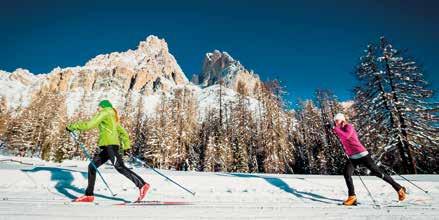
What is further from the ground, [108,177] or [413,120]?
[413,120]

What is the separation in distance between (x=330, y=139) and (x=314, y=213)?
40985mm

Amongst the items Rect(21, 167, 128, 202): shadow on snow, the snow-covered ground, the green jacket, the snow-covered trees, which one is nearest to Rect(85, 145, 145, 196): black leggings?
the green jacket

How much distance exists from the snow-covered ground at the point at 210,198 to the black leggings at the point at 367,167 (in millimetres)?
350

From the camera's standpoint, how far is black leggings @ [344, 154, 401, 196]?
241 inches

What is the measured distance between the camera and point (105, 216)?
3709 millimetres

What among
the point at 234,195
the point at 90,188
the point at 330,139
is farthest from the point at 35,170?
the point at 330,139

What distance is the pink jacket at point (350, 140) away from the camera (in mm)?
6379

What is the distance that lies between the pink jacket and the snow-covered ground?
1045 millimetres

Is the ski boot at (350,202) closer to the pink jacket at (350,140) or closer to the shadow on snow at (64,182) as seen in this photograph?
the pink jacket at (350,140)

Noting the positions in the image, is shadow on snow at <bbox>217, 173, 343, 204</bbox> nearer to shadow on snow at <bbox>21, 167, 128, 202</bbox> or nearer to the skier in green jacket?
the skier in green jacket

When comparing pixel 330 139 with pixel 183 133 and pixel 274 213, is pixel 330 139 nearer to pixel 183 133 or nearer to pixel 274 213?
pixel 183 133

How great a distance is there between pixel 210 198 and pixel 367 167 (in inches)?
130

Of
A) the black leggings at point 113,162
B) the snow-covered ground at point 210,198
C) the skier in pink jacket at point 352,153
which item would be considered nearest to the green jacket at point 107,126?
the black leggings at point 113,162

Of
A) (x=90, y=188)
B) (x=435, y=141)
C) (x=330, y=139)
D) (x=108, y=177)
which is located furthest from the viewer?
(x=330, y=139)
